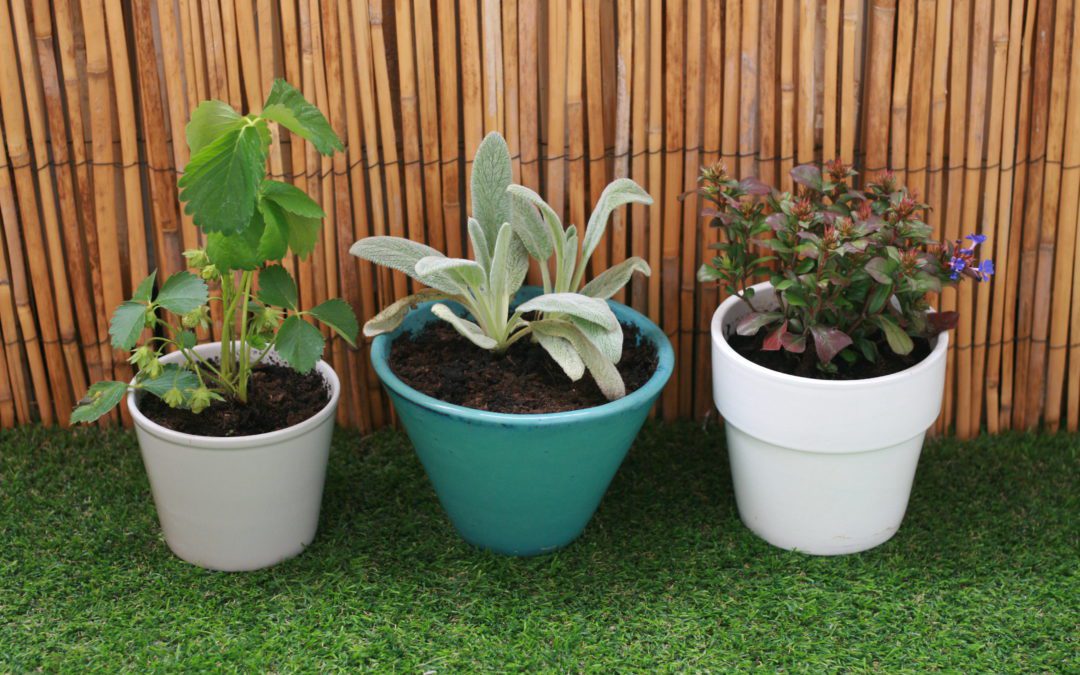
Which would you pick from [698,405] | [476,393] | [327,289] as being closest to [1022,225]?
[698,405]

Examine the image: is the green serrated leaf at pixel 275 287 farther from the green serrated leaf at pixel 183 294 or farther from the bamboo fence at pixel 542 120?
the bamboo fence at pixel 542 120

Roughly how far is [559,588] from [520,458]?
250mm

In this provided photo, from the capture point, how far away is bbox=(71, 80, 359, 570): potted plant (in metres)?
1.79

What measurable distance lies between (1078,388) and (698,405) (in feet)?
2.51

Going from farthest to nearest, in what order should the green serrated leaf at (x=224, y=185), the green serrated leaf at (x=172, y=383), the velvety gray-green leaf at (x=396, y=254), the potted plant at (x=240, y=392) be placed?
the velvety gray-green leaf at (x=396, y=254), the green serrated leaf at (x=172, y=383), the potted plant at (x=240, y=392), the green serrated leaf at (x=224, y=185)

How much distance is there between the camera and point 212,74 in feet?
6.82

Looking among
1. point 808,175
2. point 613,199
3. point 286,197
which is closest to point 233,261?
point 286,197

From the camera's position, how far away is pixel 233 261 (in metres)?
1.78

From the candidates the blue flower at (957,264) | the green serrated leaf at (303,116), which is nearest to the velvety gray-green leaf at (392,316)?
the green serrated leaf at (303,116)

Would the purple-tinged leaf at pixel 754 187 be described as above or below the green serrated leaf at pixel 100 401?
above

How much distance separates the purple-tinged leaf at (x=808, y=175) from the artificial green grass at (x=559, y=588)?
61cm

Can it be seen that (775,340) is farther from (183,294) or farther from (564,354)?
(183,294)

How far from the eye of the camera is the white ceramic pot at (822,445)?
1.89m

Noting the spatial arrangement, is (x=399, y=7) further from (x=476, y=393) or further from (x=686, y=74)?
(x=476, y=393)
